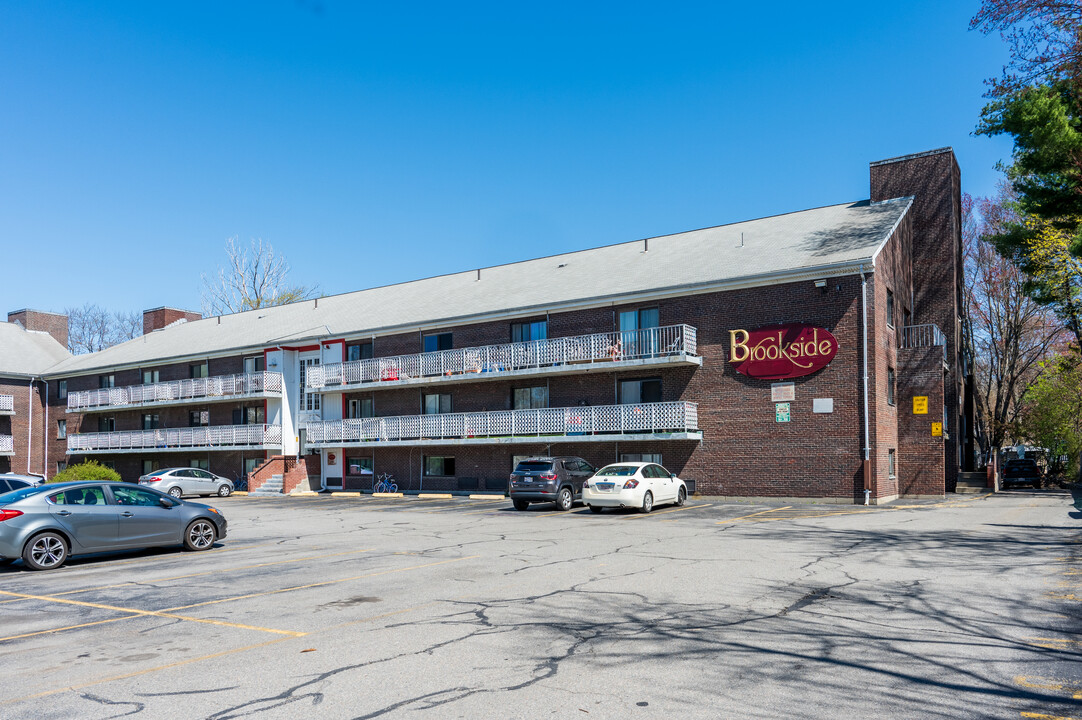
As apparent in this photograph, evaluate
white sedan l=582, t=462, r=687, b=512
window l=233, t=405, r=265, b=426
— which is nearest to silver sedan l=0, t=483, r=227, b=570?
white sedan l=582, t=462, r=687, b=512

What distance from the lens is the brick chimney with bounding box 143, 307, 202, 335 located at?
59344 millimetres

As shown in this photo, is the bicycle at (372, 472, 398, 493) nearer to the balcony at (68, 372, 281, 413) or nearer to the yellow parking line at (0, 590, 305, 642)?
the balcony at (68, 372, 281, 413)

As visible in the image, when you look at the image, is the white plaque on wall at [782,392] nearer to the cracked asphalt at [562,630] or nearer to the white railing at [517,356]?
the white railing at [517,356]

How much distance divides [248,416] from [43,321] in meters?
27.6

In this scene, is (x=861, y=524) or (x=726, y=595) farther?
(x=861, y=524)

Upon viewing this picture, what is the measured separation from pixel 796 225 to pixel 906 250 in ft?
16.5

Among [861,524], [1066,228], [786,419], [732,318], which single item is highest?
[1066,228]

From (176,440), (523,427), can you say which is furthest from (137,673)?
(176,440)

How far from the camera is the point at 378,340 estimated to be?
3962cm

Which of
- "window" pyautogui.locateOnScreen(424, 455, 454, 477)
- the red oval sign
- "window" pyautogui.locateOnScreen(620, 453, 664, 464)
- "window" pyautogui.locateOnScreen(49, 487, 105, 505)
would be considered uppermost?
the red oval sign

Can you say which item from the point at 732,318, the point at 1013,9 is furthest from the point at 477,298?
the point at 1013,9

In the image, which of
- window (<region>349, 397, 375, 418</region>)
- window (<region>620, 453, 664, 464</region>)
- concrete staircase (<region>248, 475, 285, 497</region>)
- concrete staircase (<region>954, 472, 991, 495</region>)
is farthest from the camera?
window (<region>349, 397, 375, 418</region>)

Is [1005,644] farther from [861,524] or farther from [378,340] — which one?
[378,340]

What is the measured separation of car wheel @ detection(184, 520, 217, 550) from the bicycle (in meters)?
21.1
